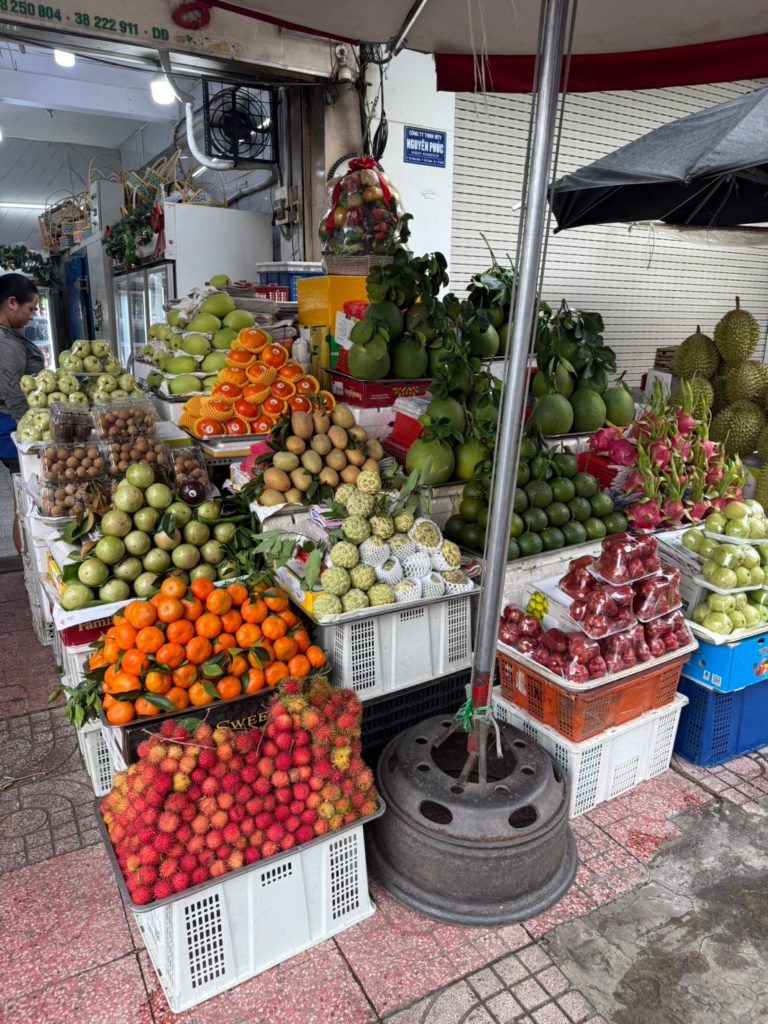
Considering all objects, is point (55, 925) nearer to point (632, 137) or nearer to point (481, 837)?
point (481, 837)

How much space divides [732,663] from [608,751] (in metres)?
0.70

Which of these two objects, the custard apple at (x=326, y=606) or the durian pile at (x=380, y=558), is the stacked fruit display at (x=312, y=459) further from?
the custard apple at (x=326, y=606)

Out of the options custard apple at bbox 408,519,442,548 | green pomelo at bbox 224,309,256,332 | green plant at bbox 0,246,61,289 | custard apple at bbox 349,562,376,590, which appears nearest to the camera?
custard apple at bbox 349,562,376,590

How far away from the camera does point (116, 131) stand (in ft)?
38.1

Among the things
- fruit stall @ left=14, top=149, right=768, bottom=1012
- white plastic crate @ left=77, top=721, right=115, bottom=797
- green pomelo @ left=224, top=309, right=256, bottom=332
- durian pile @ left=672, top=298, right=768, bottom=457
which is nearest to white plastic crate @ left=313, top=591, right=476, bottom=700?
fruit stall @ left=14, top=149, right=768, bottom=1012

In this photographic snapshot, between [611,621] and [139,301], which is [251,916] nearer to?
[611,621]

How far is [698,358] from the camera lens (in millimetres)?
5402

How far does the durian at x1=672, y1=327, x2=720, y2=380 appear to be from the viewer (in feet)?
17.7

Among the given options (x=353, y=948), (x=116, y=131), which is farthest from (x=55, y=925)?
(x=116, y=131)

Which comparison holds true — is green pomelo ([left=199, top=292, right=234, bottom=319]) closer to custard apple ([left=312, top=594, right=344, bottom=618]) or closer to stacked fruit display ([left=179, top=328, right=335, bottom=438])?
stacked fruit display ([left=179, top=328, right=335, bottom=438])

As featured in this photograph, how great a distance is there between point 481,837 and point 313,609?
984mm

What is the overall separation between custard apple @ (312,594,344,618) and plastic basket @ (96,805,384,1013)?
716 mm

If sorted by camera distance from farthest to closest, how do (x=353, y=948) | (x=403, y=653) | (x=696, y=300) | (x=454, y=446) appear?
(x=696, y=300) < (x=454, y=446) < (x=403, y=653) < (x=353, y=948)

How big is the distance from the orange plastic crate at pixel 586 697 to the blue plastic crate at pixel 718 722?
16 cm
